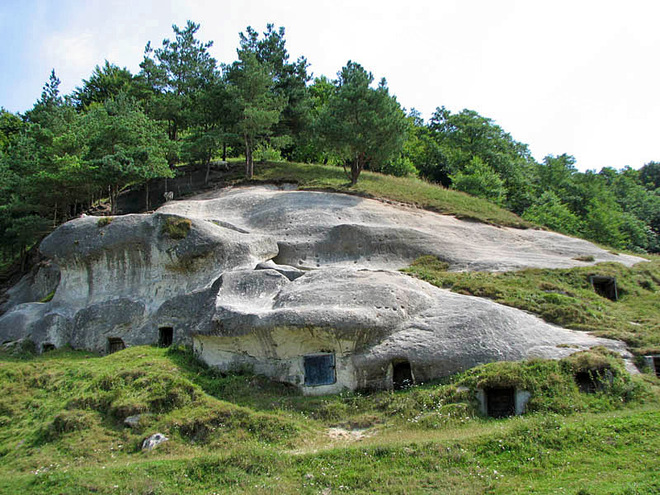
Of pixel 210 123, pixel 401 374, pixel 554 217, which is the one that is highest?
pixel 210 123

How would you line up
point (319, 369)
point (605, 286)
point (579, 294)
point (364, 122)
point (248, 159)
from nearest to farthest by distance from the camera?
point (319, 369), point (579, 294), point (605, 286), point (364, 122), point (248, 159)

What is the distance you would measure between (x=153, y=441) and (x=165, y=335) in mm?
8567

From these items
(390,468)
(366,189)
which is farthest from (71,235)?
(390,468)

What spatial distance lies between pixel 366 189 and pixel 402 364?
1807 cm

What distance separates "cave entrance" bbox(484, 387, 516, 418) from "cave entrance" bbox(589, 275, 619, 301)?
10804mm

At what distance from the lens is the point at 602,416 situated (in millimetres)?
15242

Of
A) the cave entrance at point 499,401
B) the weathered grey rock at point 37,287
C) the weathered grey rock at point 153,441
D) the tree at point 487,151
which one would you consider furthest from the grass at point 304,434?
the tree at point 487,151

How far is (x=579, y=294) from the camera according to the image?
2403 centimetres

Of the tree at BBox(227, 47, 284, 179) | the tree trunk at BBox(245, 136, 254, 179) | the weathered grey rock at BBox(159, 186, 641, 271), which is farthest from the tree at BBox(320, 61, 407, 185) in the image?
the tree trunk at BBox(245, 136, 254, 179)

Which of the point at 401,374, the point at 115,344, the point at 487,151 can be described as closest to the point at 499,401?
the point at 401,374

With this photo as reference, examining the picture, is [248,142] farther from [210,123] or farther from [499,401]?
[499,401]

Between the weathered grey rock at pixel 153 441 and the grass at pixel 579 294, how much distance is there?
1282 cm

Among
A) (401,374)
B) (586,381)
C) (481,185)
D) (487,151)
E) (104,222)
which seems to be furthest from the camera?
(487,151)

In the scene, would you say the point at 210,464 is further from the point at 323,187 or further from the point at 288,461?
the point at 323,187
